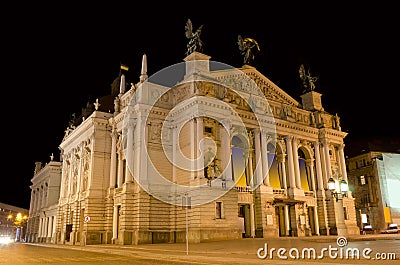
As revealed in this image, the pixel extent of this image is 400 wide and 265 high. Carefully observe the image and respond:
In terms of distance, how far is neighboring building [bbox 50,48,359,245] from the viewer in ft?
123

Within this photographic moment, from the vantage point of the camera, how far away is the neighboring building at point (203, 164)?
37469mm

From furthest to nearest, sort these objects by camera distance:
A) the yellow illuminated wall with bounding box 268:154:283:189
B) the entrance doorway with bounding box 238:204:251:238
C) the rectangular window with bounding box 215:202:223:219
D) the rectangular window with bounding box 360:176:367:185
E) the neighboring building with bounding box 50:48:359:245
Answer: the rectangular window with bounding box 360:176:367:185, the yellow illuminated wall with bounding box 268:154:283:189, the entrance doorway with bounding box 238:204:251:238, the neighboring building with bounding box 50:48:359:245, the rectangular window with bounding box 215:202:223:219

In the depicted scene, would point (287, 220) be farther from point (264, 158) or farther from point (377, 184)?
point (377, 184)

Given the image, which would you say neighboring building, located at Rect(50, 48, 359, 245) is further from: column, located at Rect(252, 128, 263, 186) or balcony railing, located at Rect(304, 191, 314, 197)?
column, located at Rect(252, 128, 263, 186)

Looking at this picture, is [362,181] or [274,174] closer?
[274,174]

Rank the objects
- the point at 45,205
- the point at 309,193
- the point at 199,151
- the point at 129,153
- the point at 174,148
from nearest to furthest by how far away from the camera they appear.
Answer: the point at 199,151, the point at 129,153, the point at 174,148, the point at 309,193, the point at 45,205

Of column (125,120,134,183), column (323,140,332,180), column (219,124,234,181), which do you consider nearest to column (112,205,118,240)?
column (125,120,134,183)

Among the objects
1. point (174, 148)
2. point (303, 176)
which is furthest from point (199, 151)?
point (303, 176)

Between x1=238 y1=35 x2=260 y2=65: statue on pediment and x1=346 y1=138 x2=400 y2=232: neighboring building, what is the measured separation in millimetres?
31124

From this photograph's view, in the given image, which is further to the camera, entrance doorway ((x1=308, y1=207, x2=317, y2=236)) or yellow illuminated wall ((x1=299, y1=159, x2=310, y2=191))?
yellow illuminated wall ((x1=299, y1=159, x2=310, y2=191))

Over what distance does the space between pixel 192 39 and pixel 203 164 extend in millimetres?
15246

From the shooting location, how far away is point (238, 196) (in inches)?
1564

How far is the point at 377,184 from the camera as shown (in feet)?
199

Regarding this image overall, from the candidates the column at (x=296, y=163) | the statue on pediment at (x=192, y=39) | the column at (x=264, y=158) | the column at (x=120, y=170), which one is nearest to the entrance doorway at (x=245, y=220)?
the column at (x=264, y=158)
